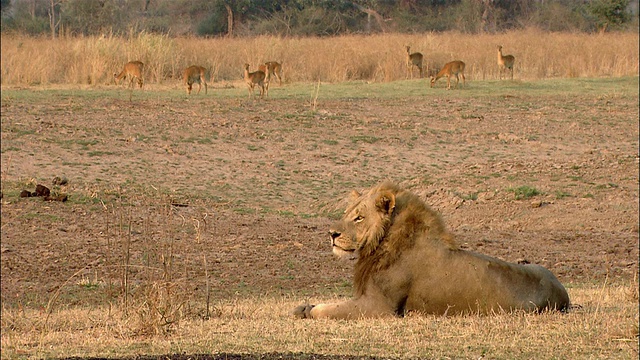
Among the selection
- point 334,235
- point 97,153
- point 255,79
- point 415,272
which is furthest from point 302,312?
point 255,79

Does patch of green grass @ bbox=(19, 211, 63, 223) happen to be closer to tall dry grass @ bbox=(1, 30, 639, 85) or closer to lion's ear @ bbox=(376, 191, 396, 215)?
lion's ear @ bbox=(376, 191, 396, 215)

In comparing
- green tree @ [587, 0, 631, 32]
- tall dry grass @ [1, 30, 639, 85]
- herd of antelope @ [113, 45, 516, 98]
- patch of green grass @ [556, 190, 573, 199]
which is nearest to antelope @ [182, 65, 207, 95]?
herd of antelope @ [113, 45, 516, 98]

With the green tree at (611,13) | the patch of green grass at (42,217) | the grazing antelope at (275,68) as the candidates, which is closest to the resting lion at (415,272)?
the patch of green grass at (42,217)

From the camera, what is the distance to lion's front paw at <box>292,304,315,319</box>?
7.94m

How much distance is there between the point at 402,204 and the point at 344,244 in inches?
19.1

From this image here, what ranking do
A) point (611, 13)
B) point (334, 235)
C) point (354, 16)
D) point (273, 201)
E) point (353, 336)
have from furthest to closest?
point (354, 16) → point (611, 13) → point (273, 201) → point (334, 235) → point (353, 336)

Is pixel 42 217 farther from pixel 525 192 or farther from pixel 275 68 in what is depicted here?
pixel 275 68

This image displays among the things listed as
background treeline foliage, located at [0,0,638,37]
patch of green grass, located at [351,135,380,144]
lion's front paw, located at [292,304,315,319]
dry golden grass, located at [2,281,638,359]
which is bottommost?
lion's front paw, located at [292,304,315,319]

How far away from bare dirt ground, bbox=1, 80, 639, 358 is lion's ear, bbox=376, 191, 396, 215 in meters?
1.46

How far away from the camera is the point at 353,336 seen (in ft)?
22.6

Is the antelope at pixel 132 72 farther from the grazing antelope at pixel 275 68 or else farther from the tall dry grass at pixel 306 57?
the grazing antelope at pixel 275 68

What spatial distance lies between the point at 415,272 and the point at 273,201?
7.57m

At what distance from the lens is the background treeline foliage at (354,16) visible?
50781 mm

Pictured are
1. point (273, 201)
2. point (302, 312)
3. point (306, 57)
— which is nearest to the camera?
point (302, 312)
